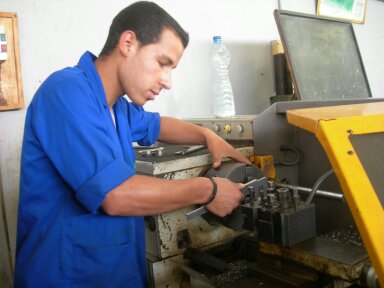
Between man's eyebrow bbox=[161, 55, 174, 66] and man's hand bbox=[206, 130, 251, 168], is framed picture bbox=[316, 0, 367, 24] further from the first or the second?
man's eyebrow bbox=[161, 55, 174, 66]

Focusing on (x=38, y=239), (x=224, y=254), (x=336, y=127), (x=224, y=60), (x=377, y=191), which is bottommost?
(x=224, y=254)

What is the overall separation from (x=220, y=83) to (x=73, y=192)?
109 cm

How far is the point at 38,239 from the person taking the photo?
833 millimetres

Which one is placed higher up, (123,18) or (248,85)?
(123,18)

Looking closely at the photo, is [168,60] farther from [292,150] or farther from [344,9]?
[344,9]

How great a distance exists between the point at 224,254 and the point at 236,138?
39 centimetres

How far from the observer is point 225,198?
33.5 inches

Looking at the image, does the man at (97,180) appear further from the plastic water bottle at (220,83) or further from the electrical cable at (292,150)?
the plastic water bottle at (220,83)

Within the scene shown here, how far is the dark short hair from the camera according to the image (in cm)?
86

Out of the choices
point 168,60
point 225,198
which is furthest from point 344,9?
point 225,198

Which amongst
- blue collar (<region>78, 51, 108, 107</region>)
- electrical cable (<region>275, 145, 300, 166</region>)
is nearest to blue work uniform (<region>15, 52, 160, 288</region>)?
blue collar (<region>78, 51, 108, 107</region>)

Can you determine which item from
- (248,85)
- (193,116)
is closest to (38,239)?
(193,116)

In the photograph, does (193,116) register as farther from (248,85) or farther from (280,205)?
(280,205)

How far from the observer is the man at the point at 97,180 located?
720 millimetres
